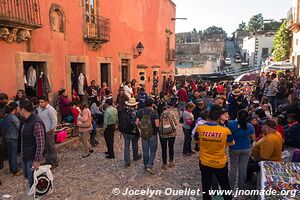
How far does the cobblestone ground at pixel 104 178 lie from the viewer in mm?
5521

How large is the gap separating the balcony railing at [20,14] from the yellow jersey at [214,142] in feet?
18.7

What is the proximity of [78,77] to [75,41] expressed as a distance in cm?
138

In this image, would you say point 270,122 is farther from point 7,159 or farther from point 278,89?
point 278,89

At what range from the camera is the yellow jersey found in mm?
4098

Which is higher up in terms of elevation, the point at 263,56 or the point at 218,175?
the point at 263,56

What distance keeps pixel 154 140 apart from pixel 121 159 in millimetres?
1564

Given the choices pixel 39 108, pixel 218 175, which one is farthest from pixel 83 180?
pixel 218 175

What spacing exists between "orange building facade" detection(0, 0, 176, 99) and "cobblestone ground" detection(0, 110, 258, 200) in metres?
2.80

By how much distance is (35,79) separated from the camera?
8531 mm

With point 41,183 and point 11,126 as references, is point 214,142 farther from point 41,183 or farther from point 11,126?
point 11,126

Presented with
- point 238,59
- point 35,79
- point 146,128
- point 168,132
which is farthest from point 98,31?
point 238,59

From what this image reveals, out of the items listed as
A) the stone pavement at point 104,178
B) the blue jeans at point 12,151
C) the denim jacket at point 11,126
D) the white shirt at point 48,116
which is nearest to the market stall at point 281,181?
the stone pavement at point 104,178

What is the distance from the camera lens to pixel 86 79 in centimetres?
1096

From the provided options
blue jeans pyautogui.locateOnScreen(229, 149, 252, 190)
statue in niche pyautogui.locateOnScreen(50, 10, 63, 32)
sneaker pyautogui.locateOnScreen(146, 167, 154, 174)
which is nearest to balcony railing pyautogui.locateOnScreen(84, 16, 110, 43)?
statue in niche pyautogui.locateOnScreen(50, 10, 63, 32)
